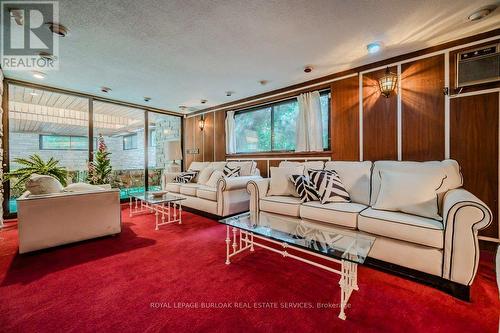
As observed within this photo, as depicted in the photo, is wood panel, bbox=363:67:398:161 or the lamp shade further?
the lamp shade

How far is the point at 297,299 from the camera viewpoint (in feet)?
4.72

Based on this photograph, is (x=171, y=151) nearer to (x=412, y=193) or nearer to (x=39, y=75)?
(x=39, y=75)

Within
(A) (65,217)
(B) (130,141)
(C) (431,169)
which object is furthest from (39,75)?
(C) (431,169)

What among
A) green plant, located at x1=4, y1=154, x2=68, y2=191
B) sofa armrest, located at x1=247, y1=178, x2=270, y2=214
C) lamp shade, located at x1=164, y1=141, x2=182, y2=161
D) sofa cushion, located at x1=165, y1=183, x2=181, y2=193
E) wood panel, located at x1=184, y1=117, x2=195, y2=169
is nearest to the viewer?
sofa armrest, located at x1=247, y1=178, x2=270, y2=214

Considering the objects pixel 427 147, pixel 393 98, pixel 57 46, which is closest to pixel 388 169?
pixel 427 147

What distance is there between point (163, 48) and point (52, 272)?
251 cm

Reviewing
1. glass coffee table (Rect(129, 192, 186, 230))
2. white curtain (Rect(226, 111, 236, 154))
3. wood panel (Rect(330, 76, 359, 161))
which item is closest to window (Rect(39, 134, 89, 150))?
glass coffee table (Rect(129, 192, 186, 230))

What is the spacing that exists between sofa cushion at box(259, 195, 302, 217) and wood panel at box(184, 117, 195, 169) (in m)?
3.62

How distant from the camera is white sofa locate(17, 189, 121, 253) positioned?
2072mm

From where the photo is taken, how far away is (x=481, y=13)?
6.01ft

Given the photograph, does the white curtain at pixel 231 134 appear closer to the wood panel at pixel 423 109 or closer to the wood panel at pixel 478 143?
the wood panel at pixel 423 109

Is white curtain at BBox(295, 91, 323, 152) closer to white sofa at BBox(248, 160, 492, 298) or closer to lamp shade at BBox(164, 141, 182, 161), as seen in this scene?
white sofa at BBox(248, 160, 492, 298)

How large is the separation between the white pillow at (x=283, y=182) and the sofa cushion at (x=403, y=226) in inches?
37.2

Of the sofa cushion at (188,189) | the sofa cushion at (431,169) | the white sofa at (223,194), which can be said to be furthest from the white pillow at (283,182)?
the sofa cushion at (188,189)
